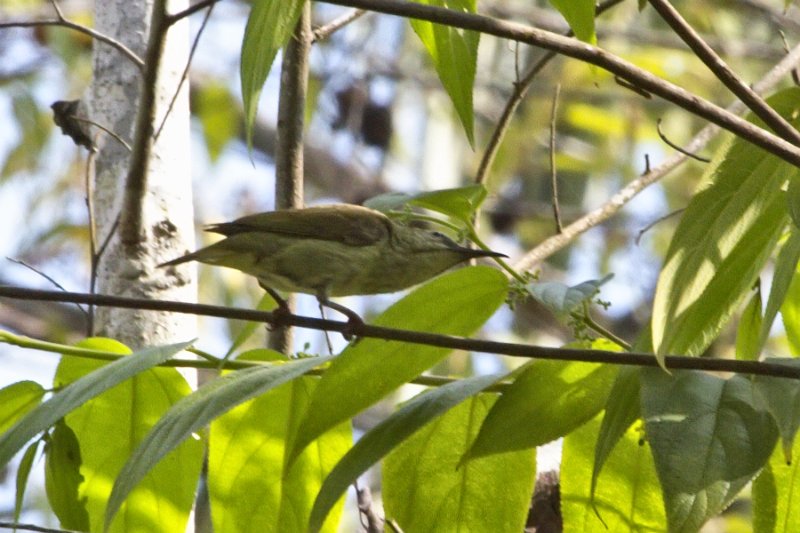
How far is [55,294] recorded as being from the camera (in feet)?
6.35

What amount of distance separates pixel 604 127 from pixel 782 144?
777cm

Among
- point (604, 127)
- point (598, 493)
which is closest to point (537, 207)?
point (604, 127)

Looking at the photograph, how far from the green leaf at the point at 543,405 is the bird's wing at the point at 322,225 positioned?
135 cm

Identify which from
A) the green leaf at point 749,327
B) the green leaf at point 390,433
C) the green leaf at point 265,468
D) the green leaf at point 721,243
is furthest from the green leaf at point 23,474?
the green leaf at point 749,327

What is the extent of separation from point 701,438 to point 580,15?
0.77m

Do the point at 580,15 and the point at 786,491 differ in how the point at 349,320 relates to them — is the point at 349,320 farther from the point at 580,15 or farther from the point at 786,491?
the point at 580,15

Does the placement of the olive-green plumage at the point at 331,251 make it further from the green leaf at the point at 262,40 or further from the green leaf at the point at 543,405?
the green leaf at the point at 543,405

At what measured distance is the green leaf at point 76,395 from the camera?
2018 mm

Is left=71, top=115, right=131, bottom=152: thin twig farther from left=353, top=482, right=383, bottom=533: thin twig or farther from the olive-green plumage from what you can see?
left=353, top=482, right=383, bottom=533: thin twig

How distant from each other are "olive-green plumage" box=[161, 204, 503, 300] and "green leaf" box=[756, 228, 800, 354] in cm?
150

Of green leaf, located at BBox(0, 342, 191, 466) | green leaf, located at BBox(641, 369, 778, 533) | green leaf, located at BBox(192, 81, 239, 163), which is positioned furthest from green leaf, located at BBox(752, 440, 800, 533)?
green leaf, located at BBox(192, 81, 239, 163)

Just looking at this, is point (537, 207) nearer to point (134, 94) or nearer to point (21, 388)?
point (134, 94)

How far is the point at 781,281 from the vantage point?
2109 millimetres

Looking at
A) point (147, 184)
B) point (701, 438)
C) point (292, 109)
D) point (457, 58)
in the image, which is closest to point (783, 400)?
point (701, 438)
